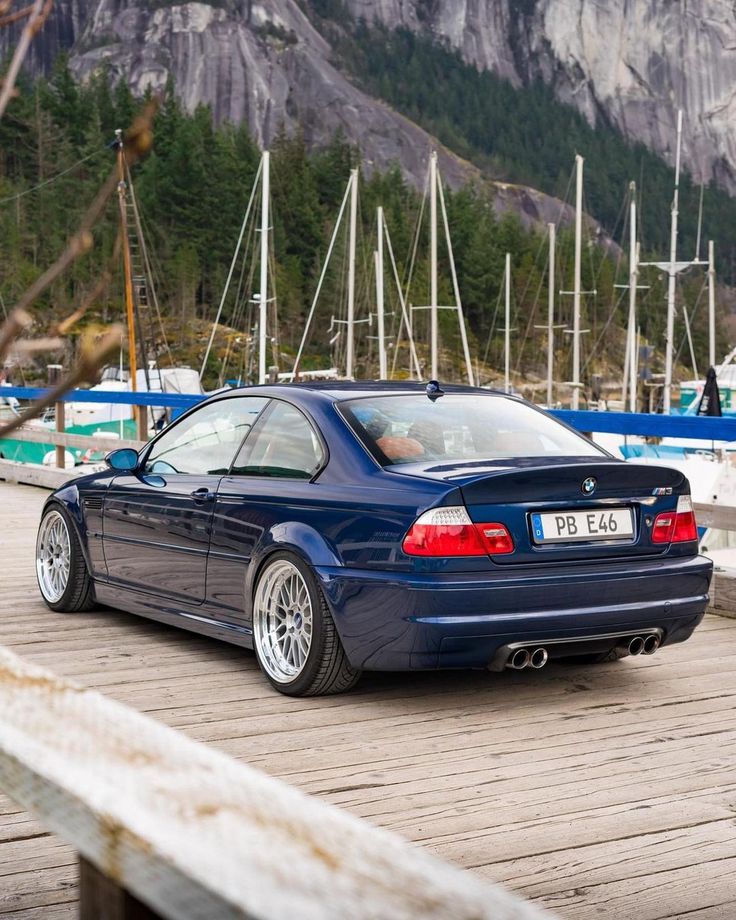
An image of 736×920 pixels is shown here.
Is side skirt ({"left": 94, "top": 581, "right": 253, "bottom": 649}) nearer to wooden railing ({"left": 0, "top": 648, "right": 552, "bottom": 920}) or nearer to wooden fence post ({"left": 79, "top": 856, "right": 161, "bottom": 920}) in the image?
wooden railing ({"left": 0, "top": 648, "right": 552, "bottom": 920})

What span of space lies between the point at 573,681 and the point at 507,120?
18811cm

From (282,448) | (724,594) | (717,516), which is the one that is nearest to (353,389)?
(282,448)

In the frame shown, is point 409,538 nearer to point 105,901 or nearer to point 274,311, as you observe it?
point 105,901

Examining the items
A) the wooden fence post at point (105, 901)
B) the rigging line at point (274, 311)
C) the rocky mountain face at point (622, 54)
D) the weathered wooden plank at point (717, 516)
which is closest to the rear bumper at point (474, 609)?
the weathered wooden plank at point (717, 516)

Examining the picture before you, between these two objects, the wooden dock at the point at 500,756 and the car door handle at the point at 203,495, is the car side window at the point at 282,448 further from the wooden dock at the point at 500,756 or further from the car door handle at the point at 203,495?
the wooden dock at the point at 500,756

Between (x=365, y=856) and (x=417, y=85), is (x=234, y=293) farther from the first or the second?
(x=365, y=856)

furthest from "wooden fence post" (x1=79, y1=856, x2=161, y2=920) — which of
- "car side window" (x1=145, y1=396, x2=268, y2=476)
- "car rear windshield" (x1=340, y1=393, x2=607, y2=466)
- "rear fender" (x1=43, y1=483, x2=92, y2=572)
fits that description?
"rear fender" (x1=43, y1=483, x2=92, y2=572)

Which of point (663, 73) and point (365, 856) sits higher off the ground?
point (663, 73)

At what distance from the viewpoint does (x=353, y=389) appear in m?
6.41

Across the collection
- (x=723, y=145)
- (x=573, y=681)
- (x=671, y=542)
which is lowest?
(x=573, y=681)

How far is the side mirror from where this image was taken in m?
7.07

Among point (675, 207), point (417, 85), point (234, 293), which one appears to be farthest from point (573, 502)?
point (417, 85)

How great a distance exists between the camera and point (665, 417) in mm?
Result: 8086

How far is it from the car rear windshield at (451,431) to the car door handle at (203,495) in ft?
2.76
